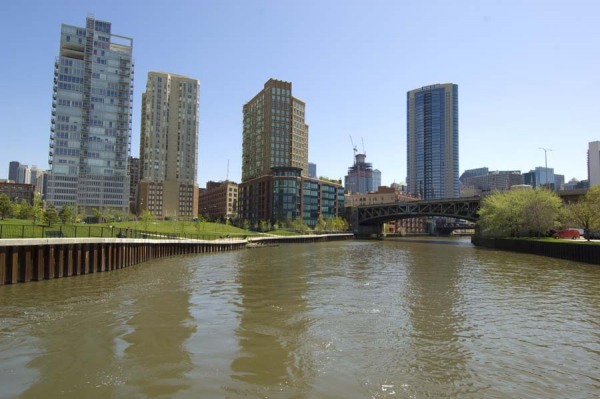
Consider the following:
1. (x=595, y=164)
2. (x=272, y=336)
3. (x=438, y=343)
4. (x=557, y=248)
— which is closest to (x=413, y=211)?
(x=595, y=164)

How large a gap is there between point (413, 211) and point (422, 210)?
5485 millimetres

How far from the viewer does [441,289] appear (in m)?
29.4

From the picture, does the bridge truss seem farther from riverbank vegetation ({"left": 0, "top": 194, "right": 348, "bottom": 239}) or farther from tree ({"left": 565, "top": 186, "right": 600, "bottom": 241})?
tree ({"left": 565, "top": 186, "right": 600, "bottom": 241})

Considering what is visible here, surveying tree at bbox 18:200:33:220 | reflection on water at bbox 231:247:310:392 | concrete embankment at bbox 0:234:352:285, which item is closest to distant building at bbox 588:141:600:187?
concrete embankment at bbox 0:234:352:285

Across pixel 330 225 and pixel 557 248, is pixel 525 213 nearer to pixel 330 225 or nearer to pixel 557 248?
pixel 557 248

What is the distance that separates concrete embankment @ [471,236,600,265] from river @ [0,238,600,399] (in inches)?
1227

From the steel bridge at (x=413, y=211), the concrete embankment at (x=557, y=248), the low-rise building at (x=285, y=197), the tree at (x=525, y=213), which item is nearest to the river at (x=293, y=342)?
the concrete embankment at (x=557, y=248)

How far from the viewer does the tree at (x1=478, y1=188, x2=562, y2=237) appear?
7975cm

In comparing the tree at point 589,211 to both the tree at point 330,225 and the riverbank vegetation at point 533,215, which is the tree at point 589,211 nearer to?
the riverbank vegetation at point 533,215

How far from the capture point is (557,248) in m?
63.2

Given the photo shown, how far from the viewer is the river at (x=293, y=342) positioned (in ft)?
35.5

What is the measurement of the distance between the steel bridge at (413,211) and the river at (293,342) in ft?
346

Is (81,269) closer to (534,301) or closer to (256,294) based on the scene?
(256,294)

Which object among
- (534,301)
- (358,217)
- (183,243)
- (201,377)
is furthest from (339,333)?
(358,217)
